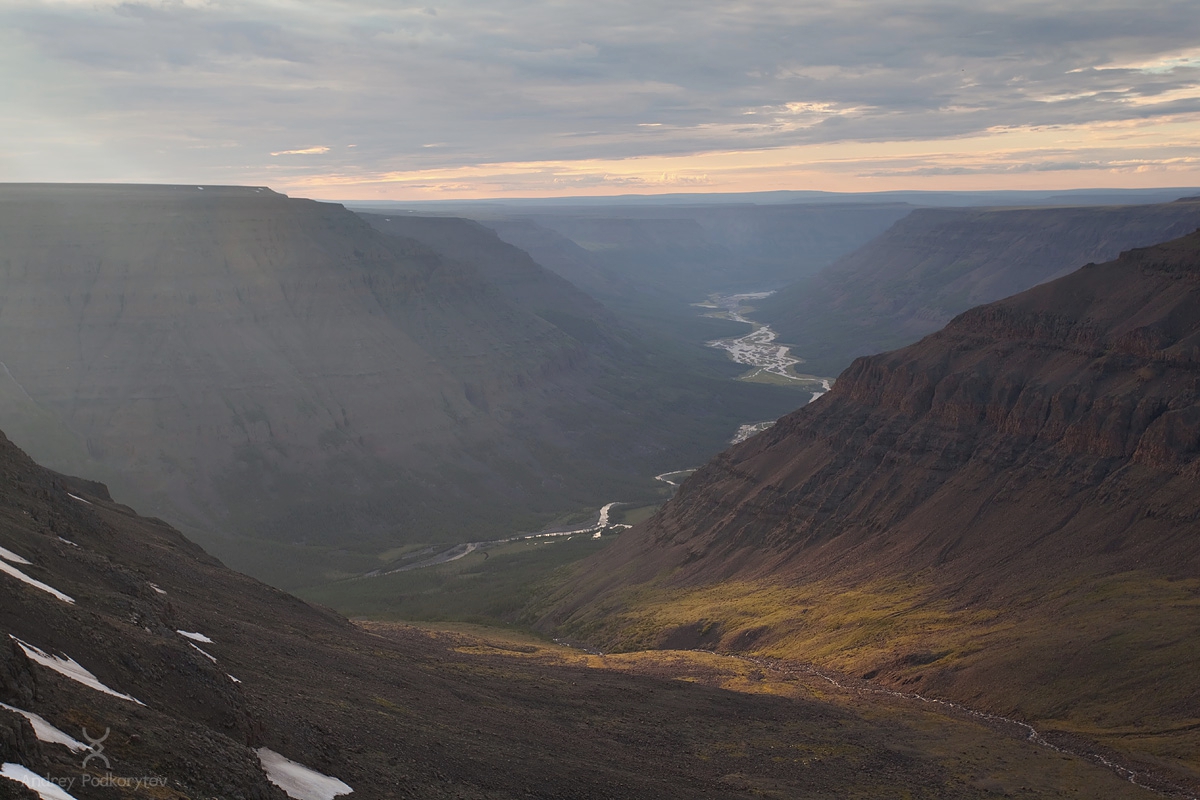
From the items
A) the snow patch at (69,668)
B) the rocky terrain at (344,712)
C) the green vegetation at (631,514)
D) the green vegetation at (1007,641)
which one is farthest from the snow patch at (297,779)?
the green vegetation at (631,514)

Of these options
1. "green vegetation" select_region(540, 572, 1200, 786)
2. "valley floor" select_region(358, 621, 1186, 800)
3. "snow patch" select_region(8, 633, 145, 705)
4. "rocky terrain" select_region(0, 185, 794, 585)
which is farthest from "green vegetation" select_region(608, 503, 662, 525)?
"snow patch" select_region(8, 633, 145, 705)

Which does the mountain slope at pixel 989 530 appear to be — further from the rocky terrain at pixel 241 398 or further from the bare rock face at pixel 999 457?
the rocky terrain at pixel 241 398

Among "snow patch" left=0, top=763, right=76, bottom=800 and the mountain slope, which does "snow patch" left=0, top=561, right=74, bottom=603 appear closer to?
"snow patch" left=0, top=763, right=76, bottom=800

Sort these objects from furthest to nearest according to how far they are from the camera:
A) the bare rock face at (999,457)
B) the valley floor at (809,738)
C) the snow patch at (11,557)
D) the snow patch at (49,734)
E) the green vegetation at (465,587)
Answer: the green vegetation at (465,587) → the bare rock face at (999,457) → the valley floor at (809,738) → the snow patch at (11,557) → the snow patch at (49,734)

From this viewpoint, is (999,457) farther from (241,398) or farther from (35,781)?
(241,398)

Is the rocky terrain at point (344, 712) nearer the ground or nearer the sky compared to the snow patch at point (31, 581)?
nearer the ground

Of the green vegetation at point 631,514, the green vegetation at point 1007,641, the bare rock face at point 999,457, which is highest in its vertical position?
the bare rock face at point 999,457
